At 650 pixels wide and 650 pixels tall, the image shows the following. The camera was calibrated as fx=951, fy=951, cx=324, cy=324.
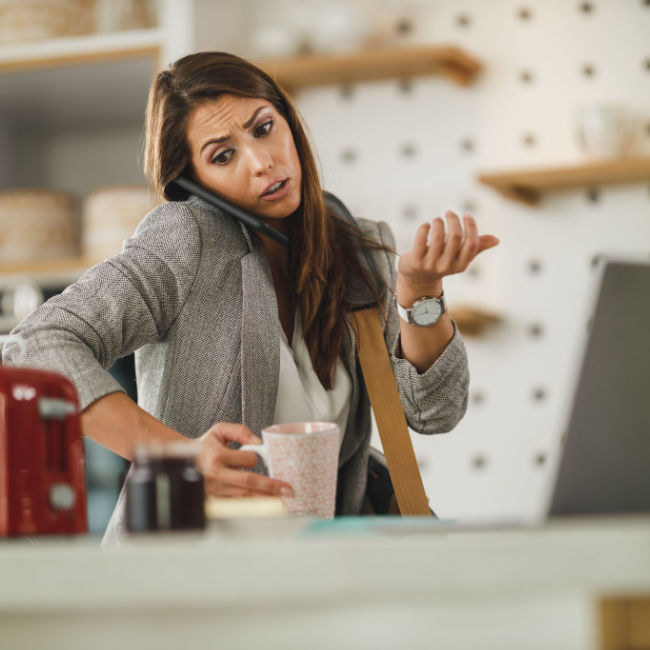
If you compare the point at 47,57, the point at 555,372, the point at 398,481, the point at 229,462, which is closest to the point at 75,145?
the point at 47,57

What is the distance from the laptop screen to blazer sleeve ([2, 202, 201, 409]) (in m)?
0.63

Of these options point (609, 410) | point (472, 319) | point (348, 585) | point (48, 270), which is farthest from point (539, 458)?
point (348, 585)

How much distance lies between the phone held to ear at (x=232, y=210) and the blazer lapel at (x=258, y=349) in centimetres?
5

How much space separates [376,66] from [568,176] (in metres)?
0.63

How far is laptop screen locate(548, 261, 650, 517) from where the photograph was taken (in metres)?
0.69

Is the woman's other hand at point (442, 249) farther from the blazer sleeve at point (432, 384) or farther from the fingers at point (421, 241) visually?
the blazer sleeve at point (432, 384)

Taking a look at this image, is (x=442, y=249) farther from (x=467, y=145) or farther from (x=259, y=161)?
(x=467, y=145)

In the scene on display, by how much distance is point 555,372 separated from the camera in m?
2.73

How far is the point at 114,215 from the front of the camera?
105 inches

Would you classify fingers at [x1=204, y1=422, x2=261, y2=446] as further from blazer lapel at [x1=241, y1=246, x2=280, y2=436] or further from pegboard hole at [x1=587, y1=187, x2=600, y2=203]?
pegboard hole at [x1=587, y1=187, x2=600, y2=203]

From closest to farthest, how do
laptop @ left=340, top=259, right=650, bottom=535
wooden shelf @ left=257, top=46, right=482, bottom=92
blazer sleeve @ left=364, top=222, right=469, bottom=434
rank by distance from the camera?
laptop @ left=340, top=259, right=650, bottom=535
blazer sleeve @ left=364, top=222, right=469, bottom=434
wooden shelf @ left=257, top=46, right=482, bottom=92

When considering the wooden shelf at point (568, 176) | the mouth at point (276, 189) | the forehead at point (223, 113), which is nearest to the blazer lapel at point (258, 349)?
the mouth at point (276, 189)

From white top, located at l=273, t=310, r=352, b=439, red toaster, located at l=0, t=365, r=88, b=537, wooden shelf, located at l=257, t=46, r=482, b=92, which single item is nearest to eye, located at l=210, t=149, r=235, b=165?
white top, located at l=273, t=310, r=352, b=439

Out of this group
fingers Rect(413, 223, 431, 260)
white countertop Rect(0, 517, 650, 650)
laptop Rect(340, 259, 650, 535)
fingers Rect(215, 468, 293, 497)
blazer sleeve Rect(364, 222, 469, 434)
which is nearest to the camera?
white countertop Rect(0, 517, 650, 650)
